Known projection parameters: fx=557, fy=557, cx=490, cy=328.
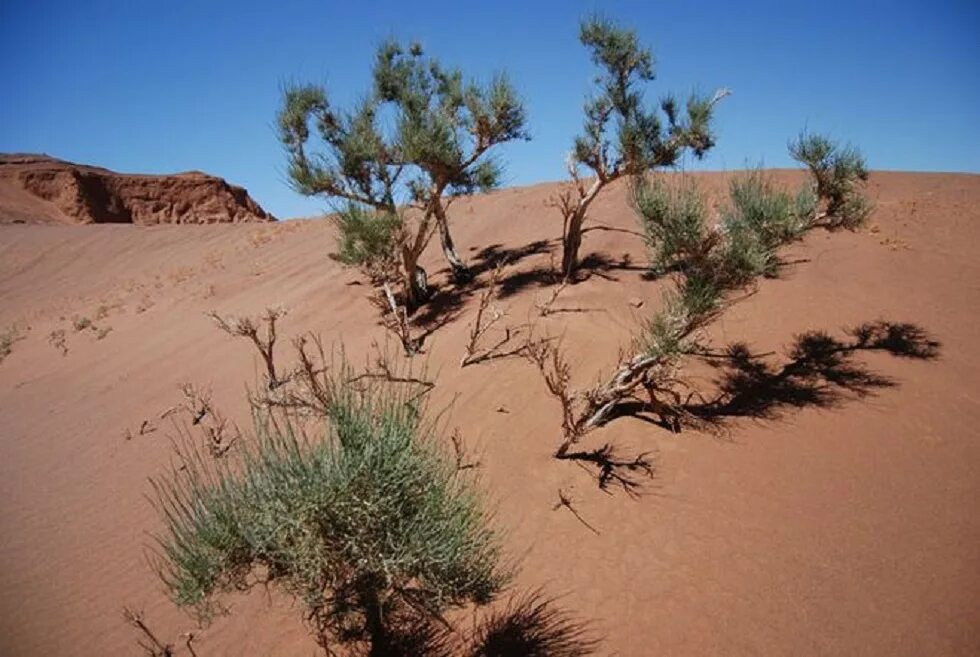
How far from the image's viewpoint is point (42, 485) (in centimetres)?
744

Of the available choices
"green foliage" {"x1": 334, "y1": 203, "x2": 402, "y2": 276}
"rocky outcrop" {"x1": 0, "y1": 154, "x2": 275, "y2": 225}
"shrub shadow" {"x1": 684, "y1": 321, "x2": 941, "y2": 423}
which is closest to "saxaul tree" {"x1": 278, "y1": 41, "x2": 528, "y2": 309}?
"green foliage" {"x1": 334, "y1": 203, "x2": 402, "y2": 276}

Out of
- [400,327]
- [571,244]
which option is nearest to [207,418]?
[400,327]

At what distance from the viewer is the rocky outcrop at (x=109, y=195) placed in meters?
41.0

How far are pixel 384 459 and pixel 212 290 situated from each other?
15.0 m

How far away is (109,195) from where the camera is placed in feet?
146

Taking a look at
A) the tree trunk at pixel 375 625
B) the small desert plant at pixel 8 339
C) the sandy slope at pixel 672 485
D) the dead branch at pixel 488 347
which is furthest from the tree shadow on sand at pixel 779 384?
the small desert plant at pixel 8 339

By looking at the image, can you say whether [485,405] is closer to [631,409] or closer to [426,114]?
[631,409]

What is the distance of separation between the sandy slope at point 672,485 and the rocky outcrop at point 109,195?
36811 mm

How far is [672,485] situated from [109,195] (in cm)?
5222

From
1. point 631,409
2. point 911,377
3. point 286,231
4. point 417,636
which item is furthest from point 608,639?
point 286,231

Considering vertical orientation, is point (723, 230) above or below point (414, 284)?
above

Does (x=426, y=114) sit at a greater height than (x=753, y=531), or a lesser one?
greater

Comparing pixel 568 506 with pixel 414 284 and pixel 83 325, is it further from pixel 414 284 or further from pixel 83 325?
pixel 83 325

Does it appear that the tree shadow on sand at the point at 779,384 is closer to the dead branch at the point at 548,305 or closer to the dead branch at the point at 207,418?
the dead branch at the point at 548,305
